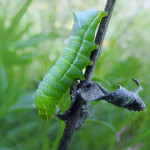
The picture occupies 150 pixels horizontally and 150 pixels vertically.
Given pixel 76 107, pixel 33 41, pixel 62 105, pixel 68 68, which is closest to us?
pixel 76 107

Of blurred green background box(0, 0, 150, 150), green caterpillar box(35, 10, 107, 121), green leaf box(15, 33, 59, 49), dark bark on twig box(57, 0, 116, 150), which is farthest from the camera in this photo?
green leaf box(15, 33, 59, 49)

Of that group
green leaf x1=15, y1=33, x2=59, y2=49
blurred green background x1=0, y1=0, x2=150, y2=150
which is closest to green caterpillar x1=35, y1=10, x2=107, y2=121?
blurred green background x1=0, y1=0, x2=150, y2=150

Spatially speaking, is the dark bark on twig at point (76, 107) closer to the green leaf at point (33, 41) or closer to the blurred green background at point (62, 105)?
the blurred green background at point (62, 105)

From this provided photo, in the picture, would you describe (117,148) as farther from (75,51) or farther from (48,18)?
(48,18)

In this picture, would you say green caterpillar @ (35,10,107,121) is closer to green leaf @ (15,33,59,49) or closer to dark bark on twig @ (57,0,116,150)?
dark bark on twig @ (57,0,116,150)

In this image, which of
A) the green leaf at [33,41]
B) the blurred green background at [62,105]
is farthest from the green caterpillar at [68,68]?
the green leaf at [33,41]

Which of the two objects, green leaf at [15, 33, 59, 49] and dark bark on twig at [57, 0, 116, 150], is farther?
green leaf at [15, 33, 59, 49]

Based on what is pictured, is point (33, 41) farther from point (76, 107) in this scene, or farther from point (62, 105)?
point (76, 107)

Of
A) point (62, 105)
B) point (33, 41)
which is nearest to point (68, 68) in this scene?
point (62, 105)
